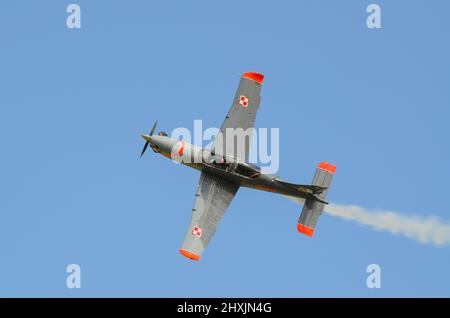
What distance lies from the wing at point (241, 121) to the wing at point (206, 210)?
1.46 metres

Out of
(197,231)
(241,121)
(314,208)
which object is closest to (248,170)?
(241,121)

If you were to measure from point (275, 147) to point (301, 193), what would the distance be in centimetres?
259

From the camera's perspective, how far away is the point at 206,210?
3694 centimetres

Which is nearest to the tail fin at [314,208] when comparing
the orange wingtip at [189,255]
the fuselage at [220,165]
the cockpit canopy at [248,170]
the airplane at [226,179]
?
the airplane at [226,179]

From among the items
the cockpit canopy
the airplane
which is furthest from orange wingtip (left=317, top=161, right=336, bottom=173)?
the cockpit canopy

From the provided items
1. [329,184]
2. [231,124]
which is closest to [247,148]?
[231,124]

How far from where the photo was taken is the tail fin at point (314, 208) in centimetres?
3712

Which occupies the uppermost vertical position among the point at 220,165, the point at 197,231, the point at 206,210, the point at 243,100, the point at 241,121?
the point at 243,100

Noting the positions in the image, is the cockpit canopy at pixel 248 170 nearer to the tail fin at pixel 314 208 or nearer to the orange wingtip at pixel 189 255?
the tail fin at pixel 314 208

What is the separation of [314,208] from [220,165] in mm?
4884

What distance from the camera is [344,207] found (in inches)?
1473

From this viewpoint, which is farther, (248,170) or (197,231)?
(248,170)

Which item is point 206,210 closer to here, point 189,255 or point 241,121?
point 189,255

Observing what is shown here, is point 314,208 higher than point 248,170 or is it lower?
lower
